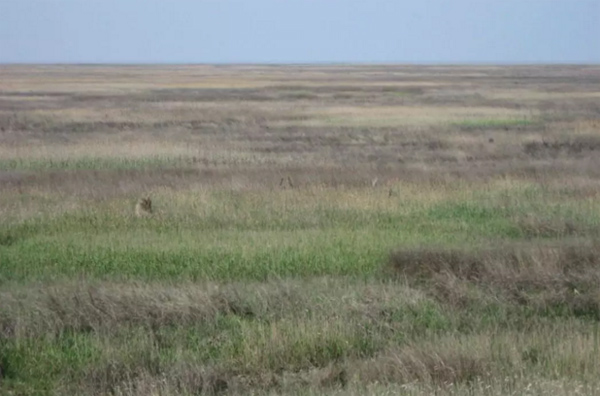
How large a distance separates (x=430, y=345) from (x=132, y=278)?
14.5 feet

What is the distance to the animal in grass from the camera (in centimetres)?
1576

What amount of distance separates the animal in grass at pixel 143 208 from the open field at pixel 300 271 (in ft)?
0.44

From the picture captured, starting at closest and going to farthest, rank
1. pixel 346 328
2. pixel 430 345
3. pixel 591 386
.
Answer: pixel 591 386 < pixel 430 345 < pixel 346 328

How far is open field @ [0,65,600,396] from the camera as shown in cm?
816

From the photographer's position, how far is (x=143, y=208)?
16.0 m

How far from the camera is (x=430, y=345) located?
8609 mm

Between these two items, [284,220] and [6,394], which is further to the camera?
[284,220]

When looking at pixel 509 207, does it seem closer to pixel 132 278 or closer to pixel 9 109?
pixel 132 278

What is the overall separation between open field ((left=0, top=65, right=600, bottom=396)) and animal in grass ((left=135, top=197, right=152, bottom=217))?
134mm

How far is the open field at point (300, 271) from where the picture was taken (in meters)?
8.16

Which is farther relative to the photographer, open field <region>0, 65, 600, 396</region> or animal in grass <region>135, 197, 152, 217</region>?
animal in grass <region>135, 197, 152, 217</region>

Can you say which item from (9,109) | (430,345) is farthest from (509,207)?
(9,109)

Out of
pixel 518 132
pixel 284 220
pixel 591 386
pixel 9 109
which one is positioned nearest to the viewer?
pixel 591 386

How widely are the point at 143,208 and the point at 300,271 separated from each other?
488cm
